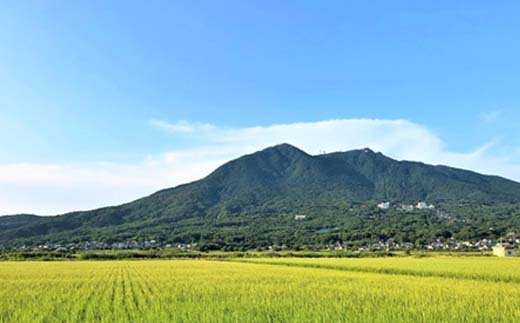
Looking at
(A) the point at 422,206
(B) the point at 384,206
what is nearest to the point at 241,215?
(B) the point at 384,206

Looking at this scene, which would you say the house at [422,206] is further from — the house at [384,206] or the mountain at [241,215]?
the house at [384,206]

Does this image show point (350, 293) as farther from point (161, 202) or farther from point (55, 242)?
point (161, 202)

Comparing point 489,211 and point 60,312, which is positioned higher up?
point 489,211

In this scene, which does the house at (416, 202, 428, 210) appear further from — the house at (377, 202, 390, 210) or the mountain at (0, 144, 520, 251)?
the house at (377, 202, 390, 210)

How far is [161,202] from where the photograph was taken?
178750 mm

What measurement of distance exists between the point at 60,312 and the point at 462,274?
22233mm

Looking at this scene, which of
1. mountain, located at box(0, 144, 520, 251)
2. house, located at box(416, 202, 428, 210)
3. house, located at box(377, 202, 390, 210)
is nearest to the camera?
mountain, located at box(0, 144, 520, 251)

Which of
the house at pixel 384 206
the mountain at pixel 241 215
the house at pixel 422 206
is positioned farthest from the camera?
the house at pixel 422 206

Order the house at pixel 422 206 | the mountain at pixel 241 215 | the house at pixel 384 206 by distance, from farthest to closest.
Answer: the house at pixel 422 206 → the house at pixel 384 206 → the mountain at pixel 241 215

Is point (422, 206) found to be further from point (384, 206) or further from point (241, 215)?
point (241, 215)

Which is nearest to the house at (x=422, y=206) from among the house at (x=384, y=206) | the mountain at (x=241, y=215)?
the mountain at (x=241, y=215)

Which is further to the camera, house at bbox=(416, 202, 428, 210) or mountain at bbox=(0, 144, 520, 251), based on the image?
house at bbox=(416, 202, 428, 210)

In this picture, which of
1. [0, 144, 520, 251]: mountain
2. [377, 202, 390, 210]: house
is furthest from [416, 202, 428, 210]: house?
[377, 202, 390, 210]: house

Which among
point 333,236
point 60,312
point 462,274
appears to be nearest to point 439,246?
point 333,236
